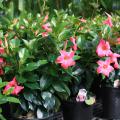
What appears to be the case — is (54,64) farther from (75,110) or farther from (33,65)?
(75,110)

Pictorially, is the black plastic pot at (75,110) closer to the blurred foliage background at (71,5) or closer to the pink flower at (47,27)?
the pink flower at (47,27)

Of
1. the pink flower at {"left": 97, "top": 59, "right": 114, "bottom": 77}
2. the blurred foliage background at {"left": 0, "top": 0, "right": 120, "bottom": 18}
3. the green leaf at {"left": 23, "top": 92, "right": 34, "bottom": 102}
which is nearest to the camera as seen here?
the green leaf at {"left": 23, "top": 92, "right": 34, "bottom": 102}

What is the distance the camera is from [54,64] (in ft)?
6.77

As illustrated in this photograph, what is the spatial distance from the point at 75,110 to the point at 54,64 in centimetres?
36

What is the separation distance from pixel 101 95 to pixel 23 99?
0.68 metres

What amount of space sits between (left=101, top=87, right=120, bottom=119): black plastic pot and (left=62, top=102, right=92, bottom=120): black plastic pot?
0.26 metres

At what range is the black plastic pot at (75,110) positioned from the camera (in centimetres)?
226

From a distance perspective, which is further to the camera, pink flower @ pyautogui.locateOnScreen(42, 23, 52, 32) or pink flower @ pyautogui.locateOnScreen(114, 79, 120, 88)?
pink flower @ pyautogui.locateOnScreen(114, 79, 120, 88)

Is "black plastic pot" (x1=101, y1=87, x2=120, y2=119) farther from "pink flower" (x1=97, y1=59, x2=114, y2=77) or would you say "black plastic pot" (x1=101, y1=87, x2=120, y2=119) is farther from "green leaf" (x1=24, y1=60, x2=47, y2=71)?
"green leaf" (x1=24, y1=60, x2=47, y2=71)

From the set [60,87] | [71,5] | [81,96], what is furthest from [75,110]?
[71,5]

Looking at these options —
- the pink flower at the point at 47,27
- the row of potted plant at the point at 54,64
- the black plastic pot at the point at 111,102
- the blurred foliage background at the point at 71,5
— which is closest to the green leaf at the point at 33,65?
the row of potted plant at the point at 54,64

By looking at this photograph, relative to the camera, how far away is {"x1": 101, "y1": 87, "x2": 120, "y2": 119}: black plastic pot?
2.49m

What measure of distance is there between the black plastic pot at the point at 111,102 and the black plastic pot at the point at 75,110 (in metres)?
0.26

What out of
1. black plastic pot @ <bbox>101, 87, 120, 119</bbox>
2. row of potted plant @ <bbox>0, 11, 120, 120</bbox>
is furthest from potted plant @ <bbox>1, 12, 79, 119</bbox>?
black plastic pot @ <bbox>101, 87, 120, 119</bbox>
